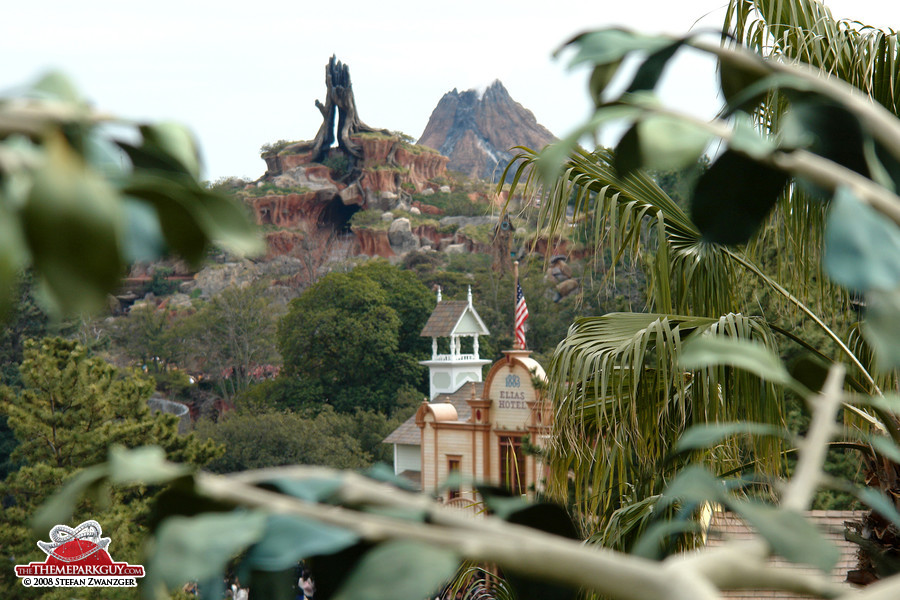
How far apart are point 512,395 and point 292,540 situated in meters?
9.06

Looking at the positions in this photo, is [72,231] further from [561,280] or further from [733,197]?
[561,280]

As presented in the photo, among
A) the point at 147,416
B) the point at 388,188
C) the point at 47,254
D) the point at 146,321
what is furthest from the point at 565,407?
the point at 388,188

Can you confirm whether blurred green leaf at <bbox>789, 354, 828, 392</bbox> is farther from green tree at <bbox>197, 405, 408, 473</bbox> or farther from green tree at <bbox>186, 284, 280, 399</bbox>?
green tree at <bbox>186, 284, 280, 399</bbox>

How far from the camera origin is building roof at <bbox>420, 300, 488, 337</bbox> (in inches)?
556

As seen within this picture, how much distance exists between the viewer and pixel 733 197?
444 mm

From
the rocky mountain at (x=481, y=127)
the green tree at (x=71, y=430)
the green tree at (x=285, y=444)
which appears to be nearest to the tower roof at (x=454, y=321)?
the green tree at (x=285, y=444)

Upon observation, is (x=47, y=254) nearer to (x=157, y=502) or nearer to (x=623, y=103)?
(x=157, y=502)

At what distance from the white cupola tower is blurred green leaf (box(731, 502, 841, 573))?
13286 mm

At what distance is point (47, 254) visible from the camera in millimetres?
256

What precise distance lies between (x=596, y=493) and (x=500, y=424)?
22.9ft

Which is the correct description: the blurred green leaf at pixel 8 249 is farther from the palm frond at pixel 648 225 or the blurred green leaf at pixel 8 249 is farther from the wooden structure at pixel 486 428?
the wooden structure at pixel 486 428

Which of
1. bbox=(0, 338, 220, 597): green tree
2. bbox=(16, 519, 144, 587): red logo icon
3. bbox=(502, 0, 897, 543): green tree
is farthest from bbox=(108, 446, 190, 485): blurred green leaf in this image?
bbox=(0, 338, 220, 597): green tree

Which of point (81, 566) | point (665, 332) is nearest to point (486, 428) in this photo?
point (81, 566)

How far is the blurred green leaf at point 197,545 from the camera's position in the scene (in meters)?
0.25
